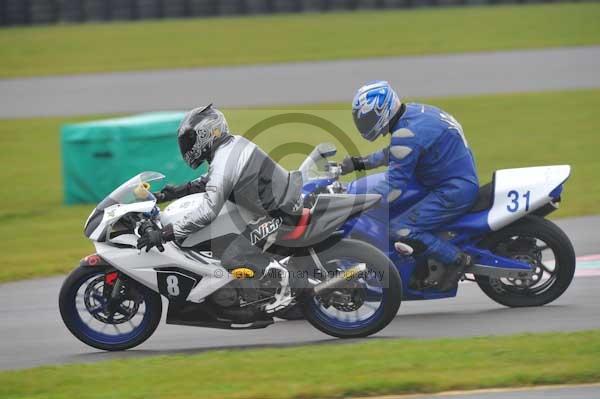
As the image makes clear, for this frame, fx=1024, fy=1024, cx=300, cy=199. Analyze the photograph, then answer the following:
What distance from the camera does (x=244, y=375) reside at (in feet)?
21.3

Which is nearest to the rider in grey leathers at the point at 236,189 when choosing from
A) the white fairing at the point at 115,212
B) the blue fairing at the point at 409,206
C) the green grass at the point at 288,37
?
the white fairing at the point at 115,212

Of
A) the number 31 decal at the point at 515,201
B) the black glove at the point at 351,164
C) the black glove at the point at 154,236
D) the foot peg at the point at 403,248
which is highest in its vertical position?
the black glove at the point at 351,164

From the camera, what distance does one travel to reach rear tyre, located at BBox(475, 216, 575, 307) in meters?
7.83

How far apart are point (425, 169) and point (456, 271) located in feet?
2.68

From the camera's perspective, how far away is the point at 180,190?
25.7ft

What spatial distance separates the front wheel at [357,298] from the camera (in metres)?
7.32

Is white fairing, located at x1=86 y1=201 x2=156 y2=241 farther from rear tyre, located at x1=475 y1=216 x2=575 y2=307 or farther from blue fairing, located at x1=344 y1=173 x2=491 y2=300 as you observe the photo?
rear tyre, located at x1=475 y1=216 x2=575 y2=307

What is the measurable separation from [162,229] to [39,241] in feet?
15.7

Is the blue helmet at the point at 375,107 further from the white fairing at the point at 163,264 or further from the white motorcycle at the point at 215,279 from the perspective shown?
the white fairing at the point at 163,264

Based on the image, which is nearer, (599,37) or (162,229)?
(162,229)

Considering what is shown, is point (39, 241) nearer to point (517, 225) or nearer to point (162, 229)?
point (162, 229)

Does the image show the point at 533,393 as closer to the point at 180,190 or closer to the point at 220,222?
the point at 220,222

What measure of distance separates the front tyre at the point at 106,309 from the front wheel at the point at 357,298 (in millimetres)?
1167

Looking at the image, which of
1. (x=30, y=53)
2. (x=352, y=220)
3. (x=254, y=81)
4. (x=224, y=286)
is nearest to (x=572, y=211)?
(x=352, y=220)
